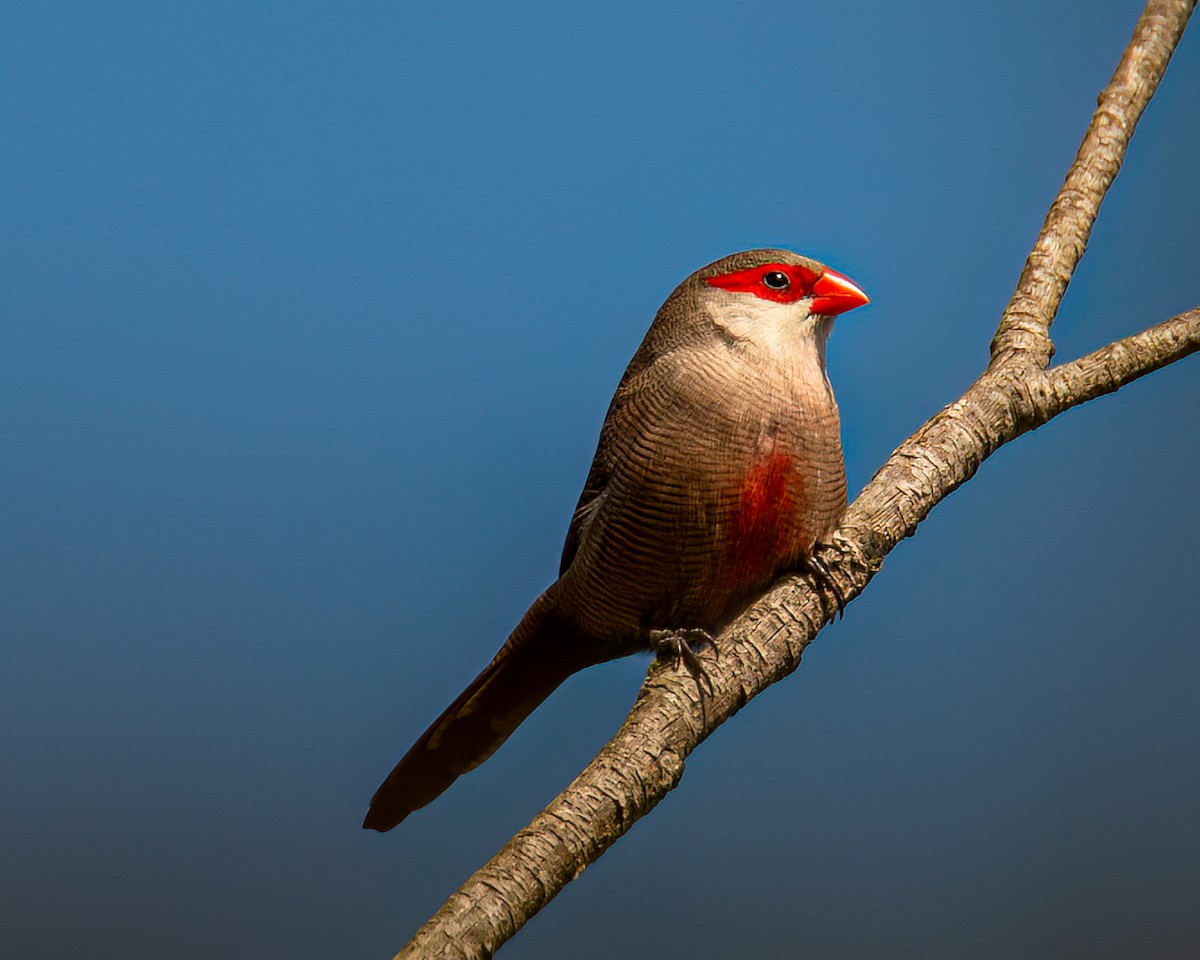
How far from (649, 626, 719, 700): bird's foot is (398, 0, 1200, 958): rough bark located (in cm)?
2

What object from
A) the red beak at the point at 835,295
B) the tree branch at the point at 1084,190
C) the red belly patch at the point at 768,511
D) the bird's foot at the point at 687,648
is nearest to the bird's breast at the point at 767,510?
the red belly patch at the point at 768,511

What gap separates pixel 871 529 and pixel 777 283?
22.7 inches

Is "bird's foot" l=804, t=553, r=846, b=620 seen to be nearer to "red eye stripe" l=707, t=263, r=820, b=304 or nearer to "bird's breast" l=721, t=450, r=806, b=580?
"bird's breast" l=721, t=450, r=806, b=580

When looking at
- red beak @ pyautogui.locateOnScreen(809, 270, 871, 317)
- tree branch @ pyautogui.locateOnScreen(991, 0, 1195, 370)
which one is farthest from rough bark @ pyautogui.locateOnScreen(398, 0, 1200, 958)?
red beak @ pyautogui.locateOnScreen(809, 270, 871, 317)

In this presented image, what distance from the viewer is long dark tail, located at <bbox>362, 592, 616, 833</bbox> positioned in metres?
2.41

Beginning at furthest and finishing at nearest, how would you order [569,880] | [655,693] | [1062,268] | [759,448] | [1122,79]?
[1122,79], [1062,268], [759,448], [655,693], [569,880]

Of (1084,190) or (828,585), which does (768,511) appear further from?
(1084,190)

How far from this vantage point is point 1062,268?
253cm

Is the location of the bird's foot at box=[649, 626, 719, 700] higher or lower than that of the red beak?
lower

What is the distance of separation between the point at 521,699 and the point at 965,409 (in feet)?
3.61

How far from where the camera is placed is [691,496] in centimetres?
233

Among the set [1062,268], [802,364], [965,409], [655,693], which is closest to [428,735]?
[655,693]

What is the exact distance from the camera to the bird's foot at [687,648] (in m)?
2.01

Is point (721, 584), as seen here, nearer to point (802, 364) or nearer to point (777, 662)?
point (777, 662)
